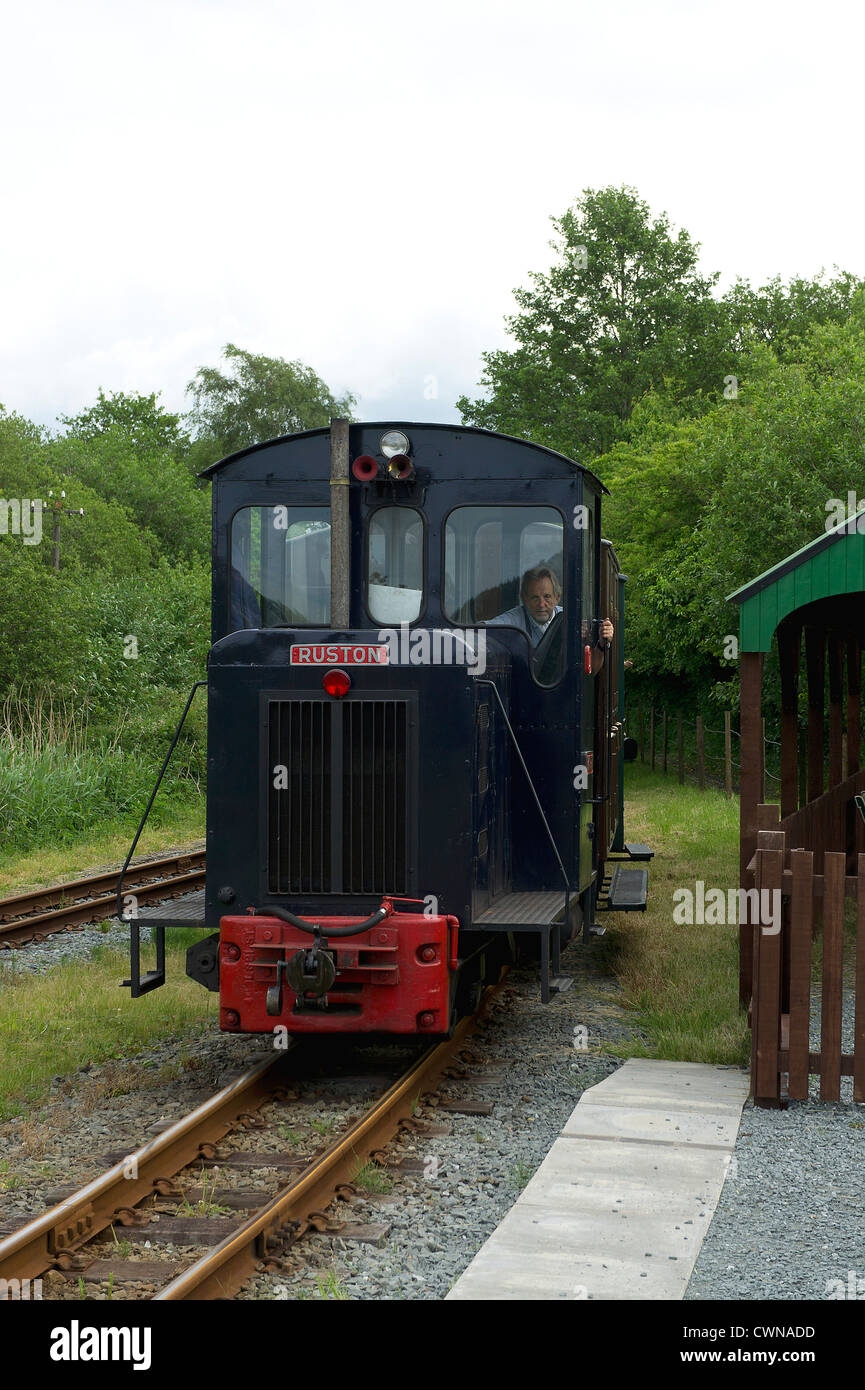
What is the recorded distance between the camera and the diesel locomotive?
647cm

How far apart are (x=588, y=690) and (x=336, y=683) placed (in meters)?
2.10

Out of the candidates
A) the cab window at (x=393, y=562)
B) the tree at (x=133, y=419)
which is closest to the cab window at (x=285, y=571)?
the cab window at (x=393, y=562)

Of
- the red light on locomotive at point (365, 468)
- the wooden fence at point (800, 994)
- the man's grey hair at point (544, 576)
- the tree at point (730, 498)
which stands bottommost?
the wooden fence at point (800, 994)

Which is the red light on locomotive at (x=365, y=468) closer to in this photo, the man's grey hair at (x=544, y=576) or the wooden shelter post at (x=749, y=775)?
the man's grey hair at (x=544, y=576)

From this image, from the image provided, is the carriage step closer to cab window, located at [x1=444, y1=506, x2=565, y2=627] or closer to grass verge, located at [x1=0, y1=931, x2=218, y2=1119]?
cab window, located at [x1=444, y1=506, x2=565, y2=627]

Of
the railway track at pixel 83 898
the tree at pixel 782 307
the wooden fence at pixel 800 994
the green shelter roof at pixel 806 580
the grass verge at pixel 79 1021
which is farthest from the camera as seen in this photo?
the tree at pixel 782 307

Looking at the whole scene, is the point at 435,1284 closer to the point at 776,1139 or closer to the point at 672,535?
the point at 776,1139

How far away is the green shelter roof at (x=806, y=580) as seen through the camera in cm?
805

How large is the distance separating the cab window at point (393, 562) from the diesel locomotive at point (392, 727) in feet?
0.04

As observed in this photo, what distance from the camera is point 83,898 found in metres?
12.8

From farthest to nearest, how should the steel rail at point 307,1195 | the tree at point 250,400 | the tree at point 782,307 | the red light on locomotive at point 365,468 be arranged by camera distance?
the tree at point 250,400 < the tree at point 782,307 < the red light on locomotive at point 365,468 < the steel rail at point 307,1195

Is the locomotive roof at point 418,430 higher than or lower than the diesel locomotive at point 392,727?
higher

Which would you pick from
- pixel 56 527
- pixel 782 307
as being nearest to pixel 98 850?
pixel 56 527

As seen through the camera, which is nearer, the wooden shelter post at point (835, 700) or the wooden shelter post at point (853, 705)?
the wooden shelter post at point (835, 700)
